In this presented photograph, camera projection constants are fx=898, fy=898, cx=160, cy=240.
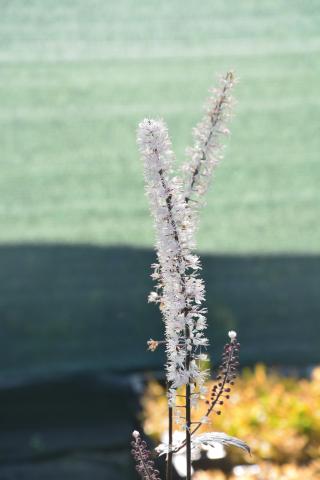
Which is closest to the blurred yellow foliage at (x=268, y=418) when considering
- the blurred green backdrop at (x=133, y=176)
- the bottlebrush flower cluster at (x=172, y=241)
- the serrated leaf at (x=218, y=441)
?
the blurred green backdrop at (x=133, y=176)

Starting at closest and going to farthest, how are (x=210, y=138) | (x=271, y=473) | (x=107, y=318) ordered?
(x=210, y=138)
(x=271, y=473)
(x=107, y=318)

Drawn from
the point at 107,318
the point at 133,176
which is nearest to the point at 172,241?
the point at 107,318

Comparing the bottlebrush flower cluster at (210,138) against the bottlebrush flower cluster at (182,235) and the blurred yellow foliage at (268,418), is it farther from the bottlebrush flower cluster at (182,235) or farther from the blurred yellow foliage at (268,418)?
the blurred yellow foliage at (268,418)

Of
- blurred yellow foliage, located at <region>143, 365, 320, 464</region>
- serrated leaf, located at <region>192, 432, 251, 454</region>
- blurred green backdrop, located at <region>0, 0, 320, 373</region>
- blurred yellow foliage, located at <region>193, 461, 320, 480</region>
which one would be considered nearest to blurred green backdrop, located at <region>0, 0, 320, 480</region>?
blurred green backdrop, located at <region>0, 0, 320, 373</region>

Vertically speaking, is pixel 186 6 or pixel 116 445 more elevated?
pixel 186 6

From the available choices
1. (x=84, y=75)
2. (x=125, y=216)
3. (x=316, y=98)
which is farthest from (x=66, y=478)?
(x=316, y=98)

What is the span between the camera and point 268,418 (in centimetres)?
263

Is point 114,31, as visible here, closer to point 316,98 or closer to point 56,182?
point 56,182

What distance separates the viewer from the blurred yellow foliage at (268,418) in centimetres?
248

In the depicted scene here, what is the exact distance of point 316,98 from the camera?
4273 millimetres

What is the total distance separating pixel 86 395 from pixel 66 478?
543 millimetres

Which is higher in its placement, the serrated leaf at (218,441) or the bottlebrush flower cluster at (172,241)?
the bottlebrush flower cluster at (172,241)

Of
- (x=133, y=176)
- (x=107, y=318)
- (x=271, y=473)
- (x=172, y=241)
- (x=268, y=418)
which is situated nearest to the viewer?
(x=172, y=241)

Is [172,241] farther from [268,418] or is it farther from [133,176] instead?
[133,176]
